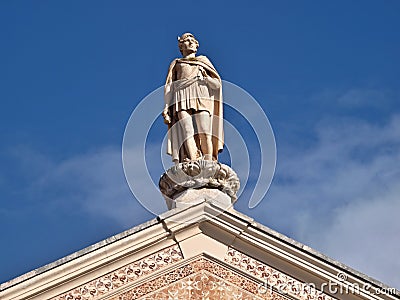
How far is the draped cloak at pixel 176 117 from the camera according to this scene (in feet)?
67.8

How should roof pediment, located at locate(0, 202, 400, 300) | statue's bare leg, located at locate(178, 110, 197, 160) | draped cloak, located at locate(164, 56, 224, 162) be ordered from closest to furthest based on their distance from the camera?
roof pediment, located at locate(0, 202, 400, 300)
statue's bare leg, located at locate(178, 110, 197, 160)
draped cloak, located at locate(164, 56, 224, 162)

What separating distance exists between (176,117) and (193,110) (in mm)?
258

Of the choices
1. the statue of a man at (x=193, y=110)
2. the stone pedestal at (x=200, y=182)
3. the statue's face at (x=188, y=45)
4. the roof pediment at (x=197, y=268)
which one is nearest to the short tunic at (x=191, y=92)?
the statue of a man at (x=193, y=110)

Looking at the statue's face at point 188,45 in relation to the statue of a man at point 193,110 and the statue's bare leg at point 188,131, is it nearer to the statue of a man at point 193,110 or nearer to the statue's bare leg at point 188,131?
the statue of a man at point 193,110

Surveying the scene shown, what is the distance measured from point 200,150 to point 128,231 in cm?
176

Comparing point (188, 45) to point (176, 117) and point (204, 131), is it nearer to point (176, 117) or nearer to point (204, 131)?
point (176, 117)

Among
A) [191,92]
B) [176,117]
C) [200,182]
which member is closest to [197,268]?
[200,182]

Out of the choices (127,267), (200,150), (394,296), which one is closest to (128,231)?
(127,267)

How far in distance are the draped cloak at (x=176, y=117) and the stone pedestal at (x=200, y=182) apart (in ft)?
1.04

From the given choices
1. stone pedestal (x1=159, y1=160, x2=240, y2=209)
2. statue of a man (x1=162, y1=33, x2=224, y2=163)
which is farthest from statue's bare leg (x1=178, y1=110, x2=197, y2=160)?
stone pedestal (x1=159, y1=160, x2=240, y2=209)

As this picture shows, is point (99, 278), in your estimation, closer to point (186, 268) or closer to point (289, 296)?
point (186, 268)

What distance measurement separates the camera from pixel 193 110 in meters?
20.8

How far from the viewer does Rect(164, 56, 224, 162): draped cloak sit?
2066cm

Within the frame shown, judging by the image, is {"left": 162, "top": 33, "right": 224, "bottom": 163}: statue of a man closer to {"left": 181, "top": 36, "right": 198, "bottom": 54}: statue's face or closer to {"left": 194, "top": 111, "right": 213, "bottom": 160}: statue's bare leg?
{"left": 194, "top": 111, "right": 213, "bottom": 160}: statue's bare leg
